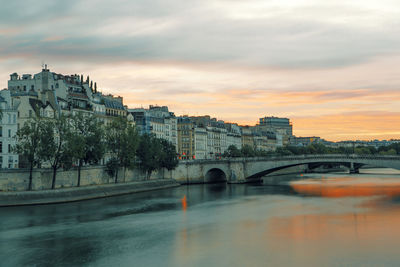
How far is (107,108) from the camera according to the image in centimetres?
8362

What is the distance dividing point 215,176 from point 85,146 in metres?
36.5

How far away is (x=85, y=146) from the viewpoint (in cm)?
5728

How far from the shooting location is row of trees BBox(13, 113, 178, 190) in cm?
5216

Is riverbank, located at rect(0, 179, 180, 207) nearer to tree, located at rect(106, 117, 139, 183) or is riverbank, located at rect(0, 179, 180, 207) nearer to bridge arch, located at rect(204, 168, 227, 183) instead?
tree, located at rect(106, 117, 139, 183)

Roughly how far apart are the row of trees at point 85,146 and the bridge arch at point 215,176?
998 cm

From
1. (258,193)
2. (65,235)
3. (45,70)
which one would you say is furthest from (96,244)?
(45,70)

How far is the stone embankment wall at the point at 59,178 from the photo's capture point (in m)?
51.5

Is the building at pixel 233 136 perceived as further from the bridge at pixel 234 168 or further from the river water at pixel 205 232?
the river water at pixel 205 232

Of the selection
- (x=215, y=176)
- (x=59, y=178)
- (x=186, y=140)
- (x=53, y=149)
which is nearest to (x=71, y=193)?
(x=59, y=178)

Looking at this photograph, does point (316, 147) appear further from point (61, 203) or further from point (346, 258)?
point (346, 258)

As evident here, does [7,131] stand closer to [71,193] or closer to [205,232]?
[71,193]

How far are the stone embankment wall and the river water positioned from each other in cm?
468

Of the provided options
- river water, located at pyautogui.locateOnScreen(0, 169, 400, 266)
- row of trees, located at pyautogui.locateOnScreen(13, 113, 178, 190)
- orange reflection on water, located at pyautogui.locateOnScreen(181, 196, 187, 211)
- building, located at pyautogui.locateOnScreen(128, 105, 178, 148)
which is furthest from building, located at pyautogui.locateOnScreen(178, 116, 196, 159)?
river water, located at pyautogui.locateOnScreen(0, 169, 400, 266)

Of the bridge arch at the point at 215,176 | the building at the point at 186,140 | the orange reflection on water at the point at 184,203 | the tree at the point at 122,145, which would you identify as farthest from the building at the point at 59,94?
the building at the point at 186,140
